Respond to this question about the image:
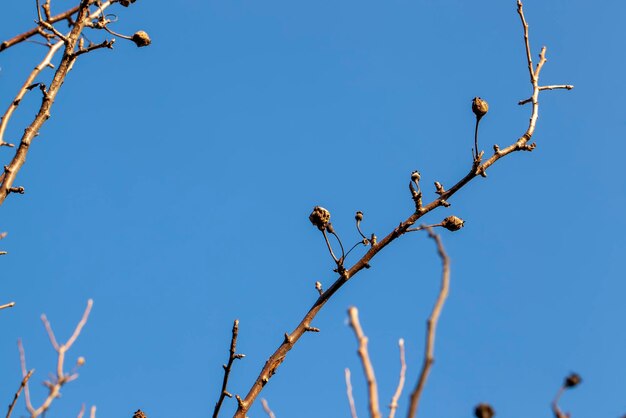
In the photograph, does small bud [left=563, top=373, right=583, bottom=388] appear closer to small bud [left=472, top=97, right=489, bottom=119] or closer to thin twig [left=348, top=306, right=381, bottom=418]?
thin twig [left=348, top=306, right=381, bottom=418]

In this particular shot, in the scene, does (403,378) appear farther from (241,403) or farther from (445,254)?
(241,403)

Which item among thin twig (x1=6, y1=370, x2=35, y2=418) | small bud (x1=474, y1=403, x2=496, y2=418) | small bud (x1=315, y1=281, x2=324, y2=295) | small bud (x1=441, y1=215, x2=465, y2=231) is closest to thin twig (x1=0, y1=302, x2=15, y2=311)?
thin twig (x1=6, y1=370, x2=35, y2=418)

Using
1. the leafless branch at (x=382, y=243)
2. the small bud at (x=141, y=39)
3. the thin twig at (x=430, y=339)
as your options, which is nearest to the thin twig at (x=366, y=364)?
the thin twig at (x=430, y=339)

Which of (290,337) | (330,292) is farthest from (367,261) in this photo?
(290,337)

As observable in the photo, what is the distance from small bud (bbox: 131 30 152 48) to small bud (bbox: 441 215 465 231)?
2.37 meters

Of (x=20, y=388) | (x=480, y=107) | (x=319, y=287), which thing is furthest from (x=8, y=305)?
(x=480, y=107)

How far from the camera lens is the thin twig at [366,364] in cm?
189

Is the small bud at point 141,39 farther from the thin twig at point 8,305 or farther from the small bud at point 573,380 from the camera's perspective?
the small bud at point 573,380

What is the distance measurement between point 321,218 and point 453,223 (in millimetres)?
852

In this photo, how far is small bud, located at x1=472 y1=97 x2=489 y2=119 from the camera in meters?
4.51

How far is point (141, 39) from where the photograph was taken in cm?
491

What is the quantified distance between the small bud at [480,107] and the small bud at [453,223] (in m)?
0.67

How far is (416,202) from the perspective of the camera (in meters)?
4.45

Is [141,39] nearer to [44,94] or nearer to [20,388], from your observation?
[44,94]
